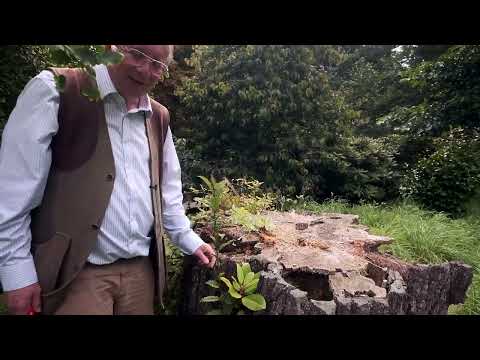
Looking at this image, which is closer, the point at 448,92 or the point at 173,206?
the point at 173,206

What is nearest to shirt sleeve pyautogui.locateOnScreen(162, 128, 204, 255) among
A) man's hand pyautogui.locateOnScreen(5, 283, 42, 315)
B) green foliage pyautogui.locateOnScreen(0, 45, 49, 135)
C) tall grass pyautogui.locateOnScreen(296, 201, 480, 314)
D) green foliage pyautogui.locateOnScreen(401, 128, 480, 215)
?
man's hand pyautogui.locateOnScreen(5, 283, 42, 315)

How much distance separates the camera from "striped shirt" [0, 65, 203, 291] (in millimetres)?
1510

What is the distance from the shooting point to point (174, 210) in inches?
87.5

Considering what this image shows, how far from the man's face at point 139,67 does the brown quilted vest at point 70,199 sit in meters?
0.17

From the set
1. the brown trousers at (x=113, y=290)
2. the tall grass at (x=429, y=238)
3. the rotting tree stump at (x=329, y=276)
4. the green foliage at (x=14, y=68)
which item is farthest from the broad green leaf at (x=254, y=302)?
the green foliage at (x=14, y=68)

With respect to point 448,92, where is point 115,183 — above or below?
below

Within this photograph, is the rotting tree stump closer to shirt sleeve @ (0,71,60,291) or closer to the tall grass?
the tall grass

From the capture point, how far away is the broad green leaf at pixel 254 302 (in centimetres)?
222

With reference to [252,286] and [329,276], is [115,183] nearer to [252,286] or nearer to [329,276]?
[252,286]

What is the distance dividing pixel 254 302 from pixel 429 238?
10.8 ft

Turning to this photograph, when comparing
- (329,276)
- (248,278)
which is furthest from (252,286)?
(329,276)

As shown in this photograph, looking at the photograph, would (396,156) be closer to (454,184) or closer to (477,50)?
(454,184)

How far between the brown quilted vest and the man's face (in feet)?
0.57
